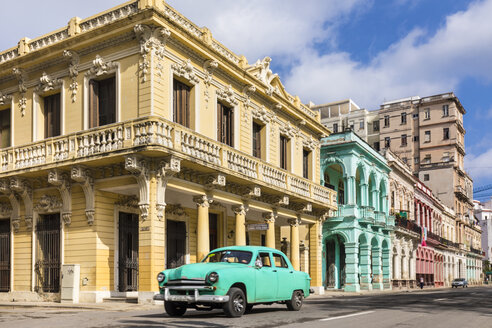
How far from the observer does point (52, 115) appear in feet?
73.9

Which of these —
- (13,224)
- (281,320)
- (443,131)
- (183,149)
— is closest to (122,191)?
(183,149)

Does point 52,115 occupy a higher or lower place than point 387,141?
lower

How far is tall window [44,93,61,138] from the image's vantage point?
22.3 meters

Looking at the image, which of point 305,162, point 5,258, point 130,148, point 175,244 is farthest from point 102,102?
point 305,162

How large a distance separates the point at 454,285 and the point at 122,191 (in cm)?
5021

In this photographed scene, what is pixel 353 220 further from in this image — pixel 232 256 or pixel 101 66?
pixel 232 256

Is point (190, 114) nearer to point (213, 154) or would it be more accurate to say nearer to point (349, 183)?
point (213, 154)

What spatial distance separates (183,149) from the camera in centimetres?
1900

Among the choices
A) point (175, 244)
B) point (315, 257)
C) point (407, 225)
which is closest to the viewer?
point (175, 244)

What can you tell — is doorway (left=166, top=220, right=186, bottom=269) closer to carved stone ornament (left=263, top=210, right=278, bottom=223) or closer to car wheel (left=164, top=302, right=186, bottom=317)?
carved stone ornament (left=263, top=210, right=278, bottom=223)

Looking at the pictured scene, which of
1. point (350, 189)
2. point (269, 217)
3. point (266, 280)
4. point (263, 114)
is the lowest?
point (266, 280)

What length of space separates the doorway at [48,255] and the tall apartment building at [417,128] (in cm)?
5130

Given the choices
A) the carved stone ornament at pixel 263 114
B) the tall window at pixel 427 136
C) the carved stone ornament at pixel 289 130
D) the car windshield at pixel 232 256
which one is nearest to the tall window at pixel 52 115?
the carved stone ornament at pixel 263 114

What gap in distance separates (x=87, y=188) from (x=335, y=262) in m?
22.6
